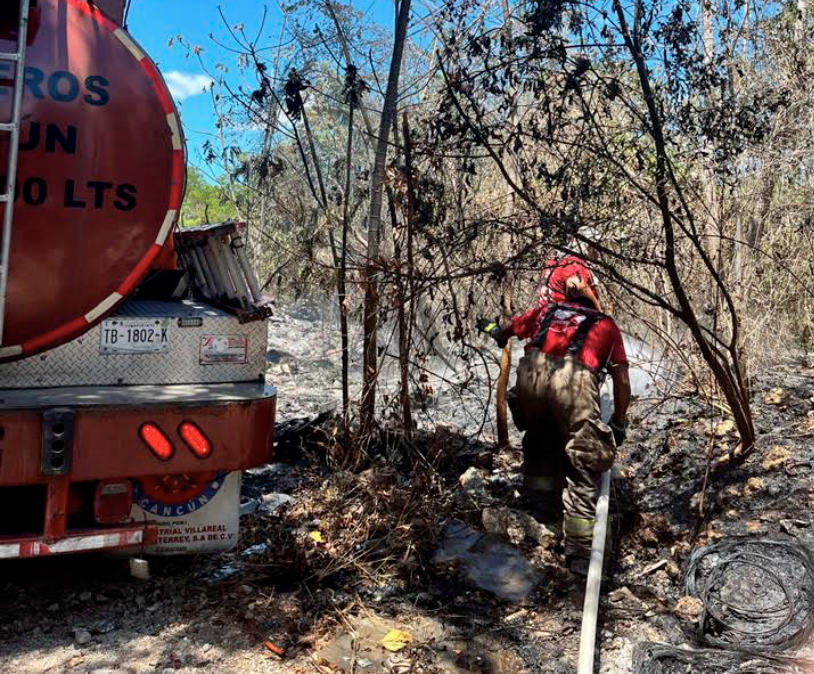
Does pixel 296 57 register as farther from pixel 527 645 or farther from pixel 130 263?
pixel 527 645

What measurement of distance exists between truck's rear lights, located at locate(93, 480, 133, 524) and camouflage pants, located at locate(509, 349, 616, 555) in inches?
85.4

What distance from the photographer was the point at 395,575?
3.81m

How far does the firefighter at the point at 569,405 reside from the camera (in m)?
4.06

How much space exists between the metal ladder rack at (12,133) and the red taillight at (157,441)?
71cm

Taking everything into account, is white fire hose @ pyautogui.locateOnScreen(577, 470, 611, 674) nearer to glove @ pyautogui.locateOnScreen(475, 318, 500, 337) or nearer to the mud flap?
glove @ pyautogui.locateOnScreen(475, 318, 500, 337)

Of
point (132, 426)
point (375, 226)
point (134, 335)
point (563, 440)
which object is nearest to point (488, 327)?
point (563, 440)

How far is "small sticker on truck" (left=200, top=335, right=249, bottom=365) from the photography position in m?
3.37

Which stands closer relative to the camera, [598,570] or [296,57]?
[598,570]

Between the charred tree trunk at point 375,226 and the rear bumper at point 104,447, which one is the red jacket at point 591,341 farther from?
the rear bumper at point 104,447

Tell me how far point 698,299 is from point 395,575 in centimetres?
314

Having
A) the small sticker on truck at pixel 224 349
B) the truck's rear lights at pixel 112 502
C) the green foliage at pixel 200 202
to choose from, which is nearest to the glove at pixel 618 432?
the small sticker on truck at pixel 224 349

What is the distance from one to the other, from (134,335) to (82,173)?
27.0 inches

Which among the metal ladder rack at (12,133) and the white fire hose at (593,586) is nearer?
the metal ladder rack at (12,133)

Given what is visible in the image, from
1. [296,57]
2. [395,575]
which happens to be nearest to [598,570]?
[395,575]
